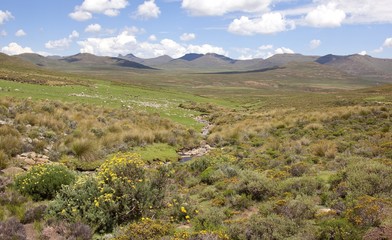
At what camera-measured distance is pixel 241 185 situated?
40.2 ft

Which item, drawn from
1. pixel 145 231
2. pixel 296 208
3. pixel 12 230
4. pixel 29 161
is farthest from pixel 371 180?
pixel 29 161

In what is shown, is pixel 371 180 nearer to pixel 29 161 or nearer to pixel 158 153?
pixel 158 153

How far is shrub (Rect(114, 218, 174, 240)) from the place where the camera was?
8070 millimetres

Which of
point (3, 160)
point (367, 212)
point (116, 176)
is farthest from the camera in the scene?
point (3, 160)

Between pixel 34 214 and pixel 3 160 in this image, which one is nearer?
pixel 34 214

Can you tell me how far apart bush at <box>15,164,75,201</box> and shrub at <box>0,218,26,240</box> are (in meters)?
2.29

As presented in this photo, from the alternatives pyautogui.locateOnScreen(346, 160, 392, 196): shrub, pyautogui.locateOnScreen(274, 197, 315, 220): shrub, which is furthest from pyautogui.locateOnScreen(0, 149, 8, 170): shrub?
pyautogui.locateOnScreen(346, 160, 392, 196): shrub

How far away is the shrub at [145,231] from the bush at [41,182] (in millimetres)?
3778

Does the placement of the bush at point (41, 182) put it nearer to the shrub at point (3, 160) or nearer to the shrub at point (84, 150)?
the shrub at point (3, 160)

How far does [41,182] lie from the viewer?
11203mm

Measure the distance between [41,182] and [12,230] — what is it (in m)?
3.09

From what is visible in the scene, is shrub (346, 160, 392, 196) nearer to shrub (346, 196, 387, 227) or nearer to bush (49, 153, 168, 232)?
shrub (346, 196, 387, 227)

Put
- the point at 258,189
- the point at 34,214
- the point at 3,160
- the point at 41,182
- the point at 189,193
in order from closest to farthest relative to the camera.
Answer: the point at 34,214 → the point at 41,182 → the point at 258,189 → the point at 189,193 → the point at 3,160

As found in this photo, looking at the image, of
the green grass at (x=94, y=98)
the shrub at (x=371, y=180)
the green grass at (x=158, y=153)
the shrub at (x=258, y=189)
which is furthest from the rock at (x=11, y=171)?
the green grass at (x=94, y=98)
